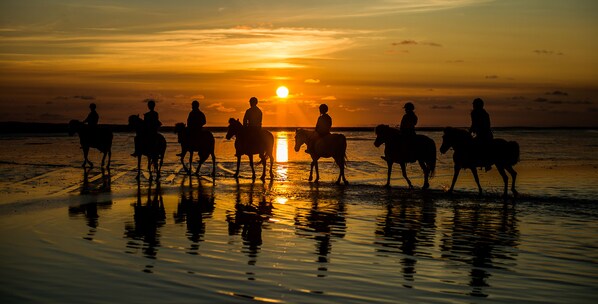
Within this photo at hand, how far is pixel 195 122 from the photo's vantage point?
934 inches

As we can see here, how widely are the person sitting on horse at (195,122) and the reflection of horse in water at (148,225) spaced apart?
6400 mm

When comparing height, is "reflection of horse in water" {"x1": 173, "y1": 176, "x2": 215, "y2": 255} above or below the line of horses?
below

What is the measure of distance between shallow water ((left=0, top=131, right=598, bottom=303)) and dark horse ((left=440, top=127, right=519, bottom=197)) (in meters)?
0.99

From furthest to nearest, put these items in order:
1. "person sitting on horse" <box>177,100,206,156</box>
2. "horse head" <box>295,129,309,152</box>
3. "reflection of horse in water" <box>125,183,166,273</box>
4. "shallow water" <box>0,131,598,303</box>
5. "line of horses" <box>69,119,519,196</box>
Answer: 1. "person sitting on horse" <box>177,100,206,156</box>
2. "horse head" <box>295,129,309,152</box>
3. "line of horses" <box>69,119,519,196</box>
4. "reflection of horse in water" <box>125,183,166,273</box>
5. "shallow water" <box>0,131,598,303</box>

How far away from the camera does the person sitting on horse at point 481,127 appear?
60.5 feet

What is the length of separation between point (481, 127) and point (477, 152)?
704mm

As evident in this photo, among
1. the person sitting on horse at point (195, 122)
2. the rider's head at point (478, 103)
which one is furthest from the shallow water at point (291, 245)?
the person sitting on horse at point (195, 122)

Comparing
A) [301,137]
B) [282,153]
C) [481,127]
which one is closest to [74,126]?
[301,137]

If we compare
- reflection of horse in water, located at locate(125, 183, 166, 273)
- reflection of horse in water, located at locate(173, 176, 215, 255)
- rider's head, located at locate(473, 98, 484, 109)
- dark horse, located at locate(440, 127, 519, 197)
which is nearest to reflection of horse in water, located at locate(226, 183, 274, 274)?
reflection of horse in water, located at locate(173, 176, 215, 255)

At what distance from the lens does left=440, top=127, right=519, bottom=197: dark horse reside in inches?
728

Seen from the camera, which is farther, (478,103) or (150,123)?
(150,123)

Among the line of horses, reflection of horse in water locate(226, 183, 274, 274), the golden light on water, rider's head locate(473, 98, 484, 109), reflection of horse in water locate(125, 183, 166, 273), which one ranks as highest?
rider's head locate(473, 98, 484, 109)

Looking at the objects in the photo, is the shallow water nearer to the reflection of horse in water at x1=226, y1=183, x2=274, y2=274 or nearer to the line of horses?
the reflection of horse in water at x1=226, y1=183, x2=274, y2=274

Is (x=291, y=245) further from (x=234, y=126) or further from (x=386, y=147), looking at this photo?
(x=234, y=126)
